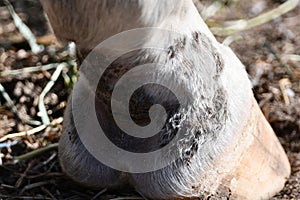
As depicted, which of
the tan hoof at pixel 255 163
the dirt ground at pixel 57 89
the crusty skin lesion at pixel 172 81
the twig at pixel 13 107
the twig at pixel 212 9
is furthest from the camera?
the twig at pixel 212 9

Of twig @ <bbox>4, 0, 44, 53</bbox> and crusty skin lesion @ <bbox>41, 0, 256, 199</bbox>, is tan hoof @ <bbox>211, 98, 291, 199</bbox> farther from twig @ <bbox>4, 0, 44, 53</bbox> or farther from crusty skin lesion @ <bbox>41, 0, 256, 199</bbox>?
twig @ <bbox>4, 0, 44, 53</bbox>

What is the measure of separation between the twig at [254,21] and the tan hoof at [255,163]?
0.56 meters

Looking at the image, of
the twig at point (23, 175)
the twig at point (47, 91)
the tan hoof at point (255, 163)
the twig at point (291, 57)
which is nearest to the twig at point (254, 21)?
the twig at point (291, 57)

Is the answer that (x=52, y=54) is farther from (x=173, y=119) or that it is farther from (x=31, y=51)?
(x=173, y=119)

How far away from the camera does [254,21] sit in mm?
2107

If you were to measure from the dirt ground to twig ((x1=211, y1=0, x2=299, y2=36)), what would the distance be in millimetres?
23

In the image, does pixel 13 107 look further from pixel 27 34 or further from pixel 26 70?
pixel 27 34

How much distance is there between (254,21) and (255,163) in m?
0.74

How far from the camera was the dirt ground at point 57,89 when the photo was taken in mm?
1660

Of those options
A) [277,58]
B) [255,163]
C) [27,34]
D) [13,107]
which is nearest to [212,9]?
[277,58]

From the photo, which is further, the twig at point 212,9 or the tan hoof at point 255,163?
the twig at point 212,9

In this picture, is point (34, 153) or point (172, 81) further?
point (34, 153)

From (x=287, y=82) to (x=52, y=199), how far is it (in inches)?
27.6

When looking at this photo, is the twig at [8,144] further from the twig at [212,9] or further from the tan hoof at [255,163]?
the twig at [212,9]
